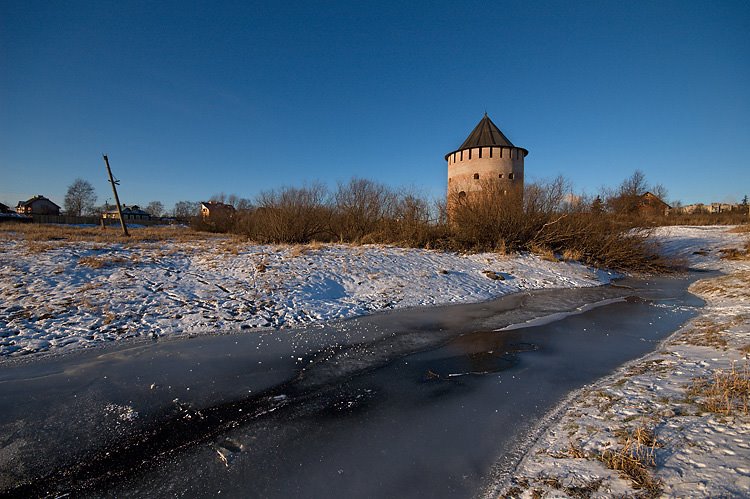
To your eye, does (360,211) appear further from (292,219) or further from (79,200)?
(79,200)

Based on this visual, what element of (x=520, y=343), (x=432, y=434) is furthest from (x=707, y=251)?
(x=432, y=434)

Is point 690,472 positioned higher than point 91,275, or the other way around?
point 91,275

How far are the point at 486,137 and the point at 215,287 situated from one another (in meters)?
29.8

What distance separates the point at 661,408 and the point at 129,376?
5.83 m

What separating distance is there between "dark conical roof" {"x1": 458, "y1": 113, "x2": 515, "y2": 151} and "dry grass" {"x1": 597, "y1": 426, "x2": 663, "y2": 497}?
3147 centimetres

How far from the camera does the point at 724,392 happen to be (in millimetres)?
3104

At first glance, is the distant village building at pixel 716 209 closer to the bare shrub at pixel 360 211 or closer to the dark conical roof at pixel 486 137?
the dark conical roof at pixel 486 137

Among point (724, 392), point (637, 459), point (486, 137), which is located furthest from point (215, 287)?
point (486, 137)

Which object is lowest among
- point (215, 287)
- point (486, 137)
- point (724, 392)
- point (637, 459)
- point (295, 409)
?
point (295, 409)

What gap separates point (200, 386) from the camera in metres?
4.09

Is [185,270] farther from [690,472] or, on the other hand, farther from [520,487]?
[690,472]

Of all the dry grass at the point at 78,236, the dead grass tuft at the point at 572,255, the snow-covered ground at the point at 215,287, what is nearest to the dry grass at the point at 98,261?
the snow-covered ground at the point at 215,287

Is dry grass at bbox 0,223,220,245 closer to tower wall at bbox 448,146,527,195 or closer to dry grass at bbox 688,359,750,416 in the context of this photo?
dry grass at bbox 688,359,750,416

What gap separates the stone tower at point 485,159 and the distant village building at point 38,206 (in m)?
92.1
